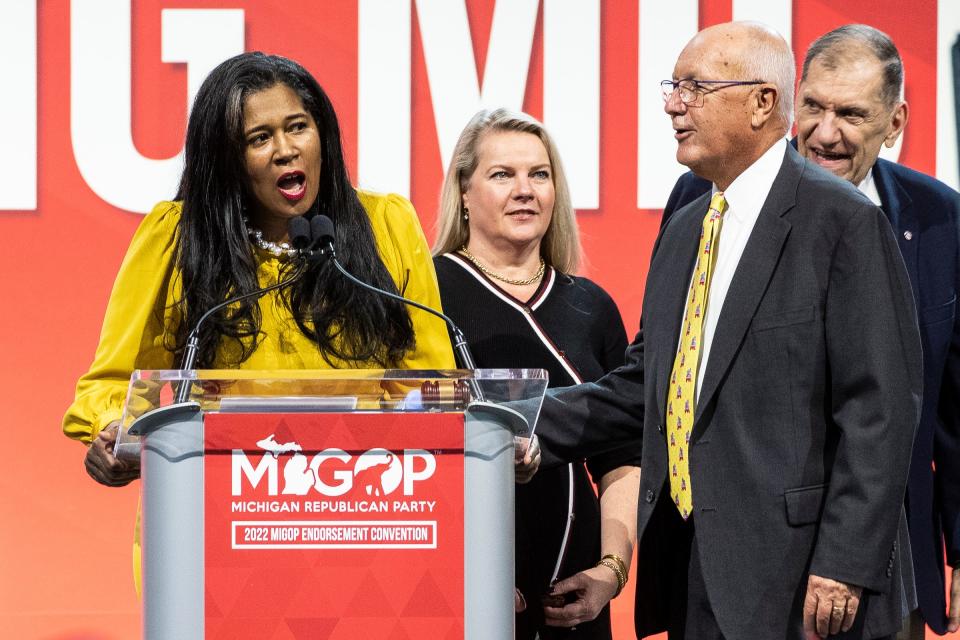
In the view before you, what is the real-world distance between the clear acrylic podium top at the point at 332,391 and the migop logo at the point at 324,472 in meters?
0.06

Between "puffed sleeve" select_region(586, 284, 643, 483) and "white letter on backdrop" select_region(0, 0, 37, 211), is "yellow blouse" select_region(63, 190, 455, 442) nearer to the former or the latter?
"puffed sleeve" select_region(586, 284, 643, 483)

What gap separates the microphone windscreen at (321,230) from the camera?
1895 millimetres

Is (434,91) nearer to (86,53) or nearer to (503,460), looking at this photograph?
(86,53)

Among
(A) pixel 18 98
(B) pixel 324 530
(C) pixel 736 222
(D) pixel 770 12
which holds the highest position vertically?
(D) pixel 770 12

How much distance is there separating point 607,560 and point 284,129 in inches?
41.4

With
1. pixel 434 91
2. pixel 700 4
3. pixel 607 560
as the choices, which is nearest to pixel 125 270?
pixel 607 560

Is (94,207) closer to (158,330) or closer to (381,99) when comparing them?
(381,99)

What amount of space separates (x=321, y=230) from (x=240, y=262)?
0.88ft

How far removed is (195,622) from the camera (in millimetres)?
1483

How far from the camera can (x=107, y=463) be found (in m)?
1.86

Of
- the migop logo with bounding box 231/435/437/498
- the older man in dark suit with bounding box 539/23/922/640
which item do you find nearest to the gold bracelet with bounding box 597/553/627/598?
the older man in dark suit with bounding box 539/23/922/640

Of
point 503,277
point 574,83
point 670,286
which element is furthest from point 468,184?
point 574,83

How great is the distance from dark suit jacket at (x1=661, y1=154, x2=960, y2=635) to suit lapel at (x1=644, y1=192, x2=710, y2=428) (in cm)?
52

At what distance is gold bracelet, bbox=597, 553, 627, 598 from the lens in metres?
2.54
